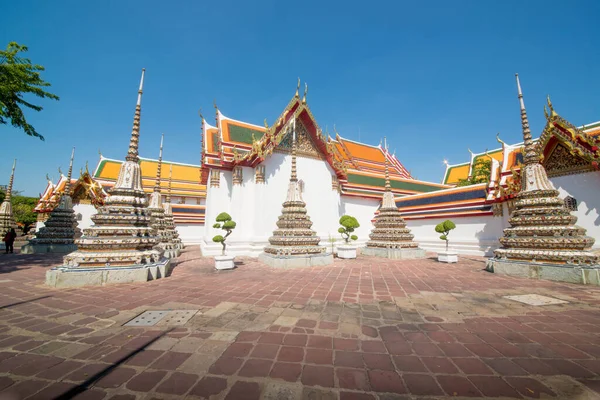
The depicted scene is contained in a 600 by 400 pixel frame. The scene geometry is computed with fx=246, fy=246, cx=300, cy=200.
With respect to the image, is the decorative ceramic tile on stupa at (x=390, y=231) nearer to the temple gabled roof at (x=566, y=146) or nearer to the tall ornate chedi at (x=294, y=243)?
the tall ornate chedi at (x=294, y=243)

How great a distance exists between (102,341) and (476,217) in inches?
638

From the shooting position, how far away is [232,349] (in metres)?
2.76

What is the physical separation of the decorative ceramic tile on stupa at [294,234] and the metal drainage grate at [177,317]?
5333 millimetres

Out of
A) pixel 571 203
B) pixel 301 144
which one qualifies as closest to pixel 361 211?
pixel 301 144

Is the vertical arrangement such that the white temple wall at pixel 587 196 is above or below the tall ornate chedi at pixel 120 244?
above

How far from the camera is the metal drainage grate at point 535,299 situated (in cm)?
452

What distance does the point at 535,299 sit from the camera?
4.79 meters

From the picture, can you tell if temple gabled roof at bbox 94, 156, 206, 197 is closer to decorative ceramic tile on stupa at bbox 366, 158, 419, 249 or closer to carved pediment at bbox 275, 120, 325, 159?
carved pediment at bbox 275, 120, 325, 159

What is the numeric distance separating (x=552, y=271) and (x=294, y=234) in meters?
Answer: 7.62

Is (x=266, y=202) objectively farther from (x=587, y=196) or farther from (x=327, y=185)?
(x=587, y=196)

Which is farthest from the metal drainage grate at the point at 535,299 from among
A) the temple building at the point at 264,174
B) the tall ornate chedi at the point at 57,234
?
the tall ornate chedi at the point at 57,234

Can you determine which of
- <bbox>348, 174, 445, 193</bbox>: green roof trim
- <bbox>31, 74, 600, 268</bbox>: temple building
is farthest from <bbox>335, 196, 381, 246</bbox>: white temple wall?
<bbox>348, 174, 445, 193</bbox>: green roof trim

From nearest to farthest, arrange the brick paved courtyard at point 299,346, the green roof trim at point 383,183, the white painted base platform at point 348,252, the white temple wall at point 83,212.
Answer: the brick paved courtyard at point 299,346
the white painted base platform at point 348,252
the white temple wall at point 83,212
the green roof trim at point 383,183

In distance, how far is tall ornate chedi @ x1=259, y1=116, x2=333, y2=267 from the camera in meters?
9.06
